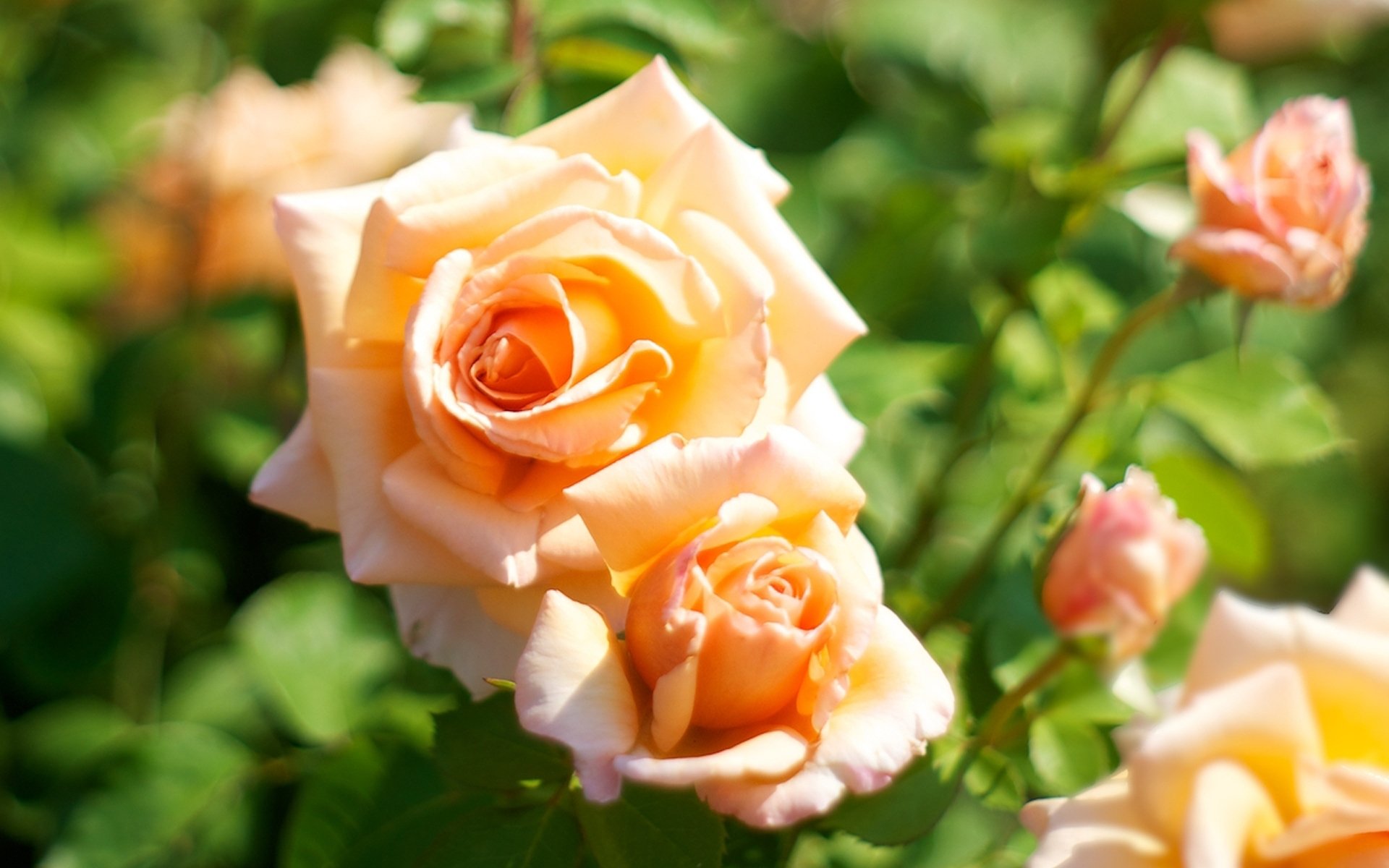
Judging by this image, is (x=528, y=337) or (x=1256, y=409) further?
(x=1256, y=409)

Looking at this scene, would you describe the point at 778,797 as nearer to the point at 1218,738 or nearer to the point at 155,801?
the point at 1218,738

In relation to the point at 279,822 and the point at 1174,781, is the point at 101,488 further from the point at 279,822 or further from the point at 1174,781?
the point at 1174,781

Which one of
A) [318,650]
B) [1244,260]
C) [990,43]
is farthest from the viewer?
[990,43]

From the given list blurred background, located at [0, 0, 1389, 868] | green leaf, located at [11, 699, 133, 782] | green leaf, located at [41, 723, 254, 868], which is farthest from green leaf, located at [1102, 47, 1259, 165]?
green leaf, located at [11, 699, 133, 782]

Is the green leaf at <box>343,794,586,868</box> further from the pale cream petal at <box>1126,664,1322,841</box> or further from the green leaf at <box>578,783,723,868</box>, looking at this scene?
the pale cream petal at <box>1126,664,1322,841</box>

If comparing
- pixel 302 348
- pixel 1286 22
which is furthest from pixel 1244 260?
pixel 302 348

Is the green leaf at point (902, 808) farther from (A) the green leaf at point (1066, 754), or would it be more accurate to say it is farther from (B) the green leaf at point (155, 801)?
(B) the green leaf at point (155, 801)

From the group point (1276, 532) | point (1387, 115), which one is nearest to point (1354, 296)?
point (1387, 115)
